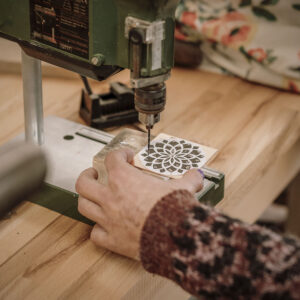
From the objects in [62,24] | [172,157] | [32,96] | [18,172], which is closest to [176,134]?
[172,157]

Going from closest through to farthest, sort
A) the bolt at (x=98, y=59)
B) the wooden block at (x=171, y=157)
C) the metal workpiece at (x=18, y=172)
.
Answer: the metal workpiece at (x=18, y=172) < the bolt at (x=98, y=59) < the wooden block at (x=171, y=157)

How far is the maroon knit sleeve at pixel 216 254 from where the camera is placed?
30.5 inches

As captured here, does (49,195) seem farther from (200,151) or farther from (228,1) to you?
(228,1)

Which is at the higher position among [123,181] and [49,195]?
[123,181]

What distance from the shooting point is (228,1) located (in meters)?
1.76

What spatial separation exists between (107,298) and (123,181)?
0.68 ft

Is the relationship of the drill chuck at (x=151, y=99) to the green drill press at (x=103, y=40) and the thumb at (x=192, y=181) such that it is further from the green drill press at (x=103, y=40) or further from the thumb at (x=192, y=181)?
the thumb at (x=192, y=181)

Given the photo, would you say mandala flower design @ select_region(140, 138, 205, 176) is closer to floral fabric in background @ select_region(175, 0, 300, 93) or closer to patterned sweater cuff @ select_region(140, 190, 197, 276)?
patterned sweater cuff @ select_region(140, 190, 197, 276)

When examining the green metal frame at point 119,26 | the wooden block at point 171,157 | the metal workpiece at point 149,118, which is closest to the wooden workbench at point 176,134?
the wooden block at point 171,157

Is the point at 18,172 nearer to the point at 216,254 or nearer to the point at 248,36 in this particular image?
the point at 216,254

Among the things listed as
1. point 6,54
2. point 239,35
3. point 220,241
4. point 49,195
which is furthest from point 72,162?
point 239,35

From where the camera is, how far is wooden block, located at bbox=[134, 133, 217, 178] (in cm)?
112

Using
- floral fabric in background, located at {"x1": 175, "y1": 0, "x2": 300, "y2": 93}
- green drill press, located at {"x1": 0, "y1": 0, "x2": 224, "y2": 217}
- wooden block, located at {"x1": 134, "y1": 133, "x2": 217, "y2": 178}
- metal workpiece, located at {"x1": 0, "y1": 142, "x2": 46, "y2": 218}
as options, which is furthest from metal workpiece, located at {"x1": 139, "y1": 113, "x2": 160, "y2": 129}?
floral fabric in background, located at {"x1": 175, "y1": 0, "x2": 300, "y2": 93}

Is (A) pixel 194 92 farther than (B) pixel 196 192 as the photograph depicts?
Yes
